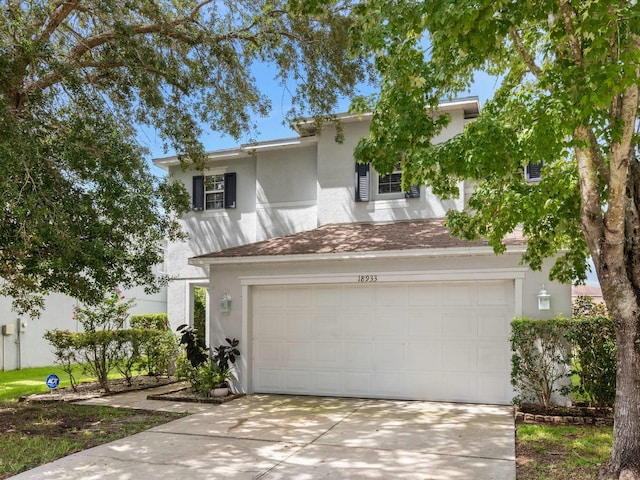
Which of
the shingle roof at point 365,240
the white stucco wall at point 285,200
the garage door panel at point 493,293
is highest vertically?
the white stucco wall at point 285,200

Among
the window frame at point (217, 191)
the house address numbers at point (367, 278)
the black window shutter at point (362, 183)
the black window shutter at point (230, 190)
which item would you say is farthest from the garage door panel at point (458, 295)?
the window frame at point (217, 191)

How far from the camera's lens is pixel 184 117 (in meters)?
11.1

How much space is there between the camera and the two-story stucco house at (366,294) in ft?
32.6

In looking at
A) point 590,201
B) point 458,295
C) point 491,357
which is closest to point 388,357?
point 458,295

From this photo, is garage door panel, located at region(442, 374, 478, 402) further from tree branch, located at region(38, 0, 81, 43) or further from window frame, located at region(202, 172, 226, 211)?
tree branch, located at region(38, 0, 81, 43)

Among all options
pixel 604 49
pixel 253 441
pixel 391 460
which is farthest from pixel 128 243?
pixel 604 49

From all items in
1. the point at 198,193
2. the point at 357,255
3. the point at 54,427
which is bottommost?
the point at 54,427

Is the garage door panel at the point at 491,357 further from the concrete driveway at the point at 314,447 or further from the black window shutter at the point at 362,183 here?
the black window shutter at the point at 362,183

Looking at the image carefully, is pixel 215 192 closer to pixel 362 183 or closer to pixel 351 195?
pixel 351 195

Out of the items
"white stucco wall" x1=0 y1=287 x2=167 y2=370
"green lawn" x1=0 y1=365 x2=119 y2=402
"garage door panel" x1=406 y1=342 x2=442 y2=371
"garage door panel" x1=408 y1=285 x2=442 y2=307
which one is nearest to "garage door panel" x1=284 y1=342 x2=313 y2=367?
"garage door panel" x1=406 y1=342 x2=442 y2=371

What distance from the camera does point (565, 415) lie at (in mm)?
8461

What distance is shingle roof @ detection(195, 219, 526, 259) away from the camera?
10.3 metres

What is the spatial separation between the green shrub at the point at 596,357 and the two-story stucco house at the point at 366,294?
97cm

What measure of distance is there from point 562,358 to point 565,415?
96 centimetres
